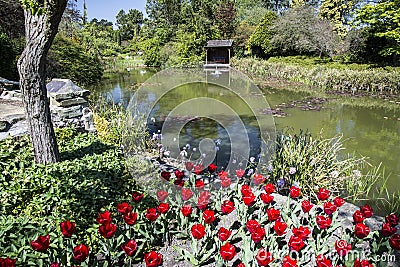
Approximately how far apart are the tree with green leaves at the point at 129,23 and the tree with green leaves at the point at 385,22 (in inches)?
1223

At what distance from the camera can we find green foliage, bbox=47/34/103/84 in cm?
937

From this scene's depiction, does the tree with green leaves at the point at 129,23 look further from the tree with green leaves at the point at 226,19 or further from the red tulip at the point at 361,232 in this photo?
the red tulip at the point at 361,232

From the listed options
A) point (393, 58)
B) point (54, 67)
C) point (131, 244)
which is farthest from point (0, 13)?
point (393, 58)

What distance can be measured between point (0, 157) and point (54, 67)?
8.04 m

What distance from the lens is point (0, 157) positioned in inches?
95.4

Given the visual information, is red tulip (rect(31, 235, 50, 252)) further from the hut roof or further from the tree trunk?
the hut roof

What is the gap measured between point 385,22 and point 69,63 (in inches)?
586

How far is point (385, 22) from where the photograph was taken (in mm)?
13656

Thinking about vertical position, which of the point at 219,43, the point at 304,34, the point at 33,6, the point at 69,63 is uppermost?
the point at 219,43

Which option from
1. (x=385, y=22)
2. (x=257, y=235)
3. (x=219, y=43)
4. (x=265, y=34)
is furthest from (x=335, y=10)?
(x=257, y=235)

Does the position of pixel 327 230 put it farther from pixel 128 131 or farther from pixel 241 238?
pixel 128 131

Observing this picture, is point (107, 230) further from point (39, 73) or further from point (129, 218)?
point (39, 73)

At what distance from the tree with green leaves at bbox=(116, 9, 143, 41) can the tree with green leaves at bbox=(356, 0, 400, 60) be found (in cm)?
3107

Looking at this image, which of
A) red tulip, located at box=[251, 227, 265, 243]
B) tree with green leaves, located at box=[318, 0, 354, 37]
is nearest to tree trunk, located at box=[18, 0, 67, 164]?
red tulip, located at box=[251, 227, 265, 243]
